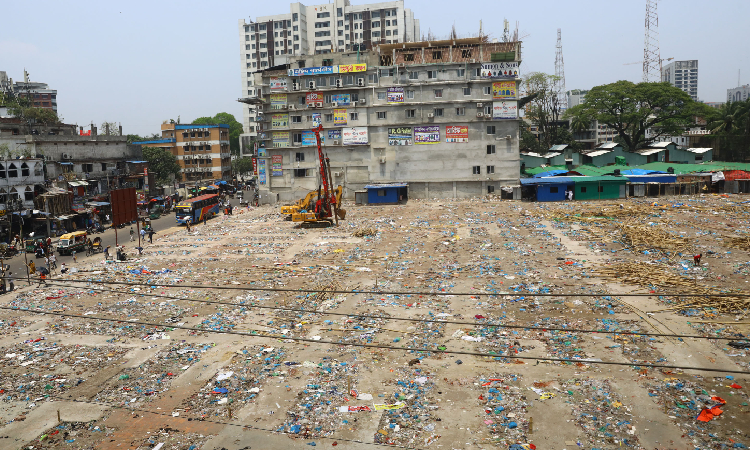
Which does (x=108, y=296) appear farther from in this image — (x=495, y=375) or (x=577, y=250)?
(x=577, y=250)

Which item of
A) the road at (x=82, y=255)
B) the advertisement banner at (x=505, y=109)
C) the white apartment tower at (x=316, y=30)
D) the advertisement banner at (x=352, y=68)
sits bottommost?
the road at (x=82, y=255)

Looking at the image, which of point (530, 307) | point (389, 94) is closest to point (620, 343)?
point (530, 307)

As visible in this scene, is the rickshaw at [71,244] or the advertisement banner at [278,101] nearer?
the rickshaw at [71,244]

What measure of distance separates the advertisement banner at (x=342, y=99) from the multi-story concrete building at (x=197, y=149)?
83.4ft

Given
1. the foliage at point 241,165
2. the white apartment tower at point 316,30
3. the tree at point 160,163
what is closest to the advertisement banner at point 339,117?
the tree at point 160,163

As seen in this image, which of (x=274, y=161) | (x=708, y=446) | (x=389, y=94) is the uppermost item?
(x=389, y=94)

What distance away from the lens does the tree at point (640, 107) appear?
58250 mm

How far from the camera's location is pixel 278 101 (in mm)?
49656

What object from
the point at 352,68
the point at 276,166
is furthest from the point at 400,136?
the point at 276,166

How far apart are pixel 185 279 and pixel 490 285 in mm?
13140

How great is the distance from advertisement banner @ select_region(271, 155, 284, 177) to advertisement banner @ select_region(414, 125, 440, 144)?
44.1 feet

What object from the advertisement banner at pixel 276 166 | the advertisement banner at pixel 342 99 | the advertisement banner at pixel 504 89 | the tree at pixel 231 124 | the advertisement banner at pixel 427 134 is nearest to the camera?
the advertisement banner at pixel 504 89

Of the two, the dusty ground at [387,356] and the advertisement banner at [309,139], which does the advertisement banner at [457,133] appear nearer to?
the advertisement banner at [309,139]

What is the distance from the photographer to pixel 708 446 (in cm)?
958
